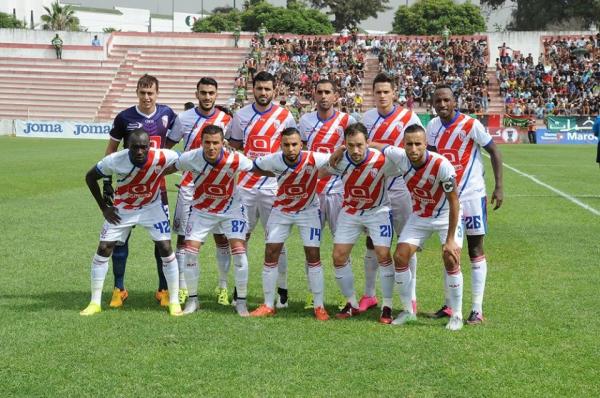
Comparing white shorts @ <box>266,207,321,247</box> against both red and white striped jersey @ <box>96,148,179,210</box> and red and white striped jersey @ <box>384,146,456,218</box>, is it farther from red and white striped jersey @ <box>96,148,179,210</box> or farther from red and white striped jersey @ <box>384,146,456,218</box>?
red and white striped jersey @ <box>96,148,179,210</box>

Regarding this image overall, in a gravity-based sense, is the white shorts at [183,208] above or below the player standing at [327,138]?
below

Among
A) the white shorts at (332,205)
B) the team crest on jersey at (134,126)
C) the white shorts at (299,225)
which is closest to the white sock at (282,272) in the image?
the white shorts at (299,225)

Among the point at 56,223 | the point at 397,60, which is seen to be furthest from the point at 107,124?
the point at 56,223

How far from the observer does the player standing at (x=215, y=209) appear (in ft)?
26.9

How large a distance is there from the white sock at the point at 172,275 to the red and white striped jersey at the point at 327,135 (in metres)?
1.69

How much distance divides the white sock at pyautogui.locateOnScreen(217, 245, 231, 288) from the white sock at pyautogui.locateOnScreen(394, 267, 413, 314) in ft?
6.57

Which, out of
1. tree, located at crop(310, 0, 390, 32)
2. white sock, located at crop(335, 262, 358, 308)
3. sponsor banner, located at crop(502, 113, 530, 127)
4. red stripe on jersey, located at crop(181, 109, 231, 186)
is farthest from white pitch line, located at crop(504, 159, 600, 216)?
tree, located at crop(310, 0, 390, 32)

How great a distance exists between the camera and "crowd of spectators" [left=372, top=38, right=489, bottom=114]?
50.4 metres

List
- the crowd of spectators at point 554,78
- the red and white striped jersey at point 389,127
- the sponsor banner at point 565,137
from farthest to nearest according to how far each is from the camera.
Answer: the crowd of spectators at point 554,78 → the sponsor banner at point 565,137 → the red and white striped jersey at point 389,127

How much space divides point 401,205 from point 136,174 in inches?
106

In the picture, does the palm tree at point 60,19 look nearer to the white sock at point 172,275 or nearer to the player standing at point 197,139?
the player standing at point 197,139

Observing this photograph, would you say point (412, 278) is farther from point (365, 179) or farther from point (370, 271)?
point (365, 179)

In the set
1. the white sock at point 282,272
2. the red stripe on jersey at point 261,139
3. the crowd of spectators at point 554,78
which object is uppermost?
the crowd of spectators at point 554,78

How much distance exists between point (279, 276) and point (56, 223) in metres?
7.15
